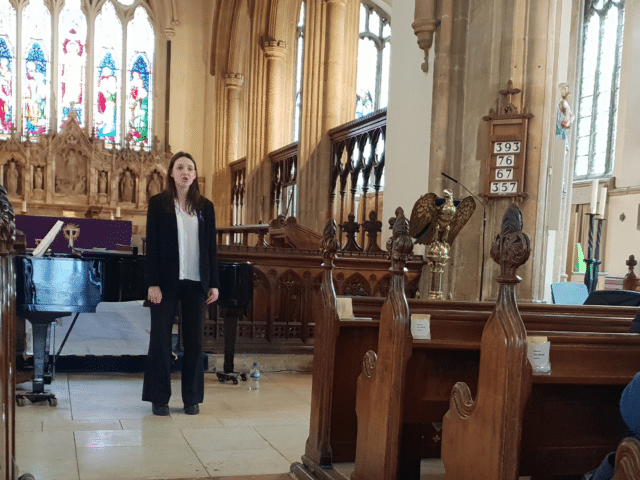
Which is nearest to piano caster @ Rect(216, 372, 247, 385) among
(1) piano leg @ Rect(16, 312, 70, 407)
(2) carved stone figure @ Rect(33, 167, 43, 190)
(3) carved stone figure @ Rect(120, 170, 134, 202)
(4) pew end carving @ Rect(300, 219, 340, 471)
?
(1) piano leg @ Rect(16, 312, 70, 407)

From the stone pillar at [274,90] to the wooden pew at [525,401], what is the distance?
441 inches

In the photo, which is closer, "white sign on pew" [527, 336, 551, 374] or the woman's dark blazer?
"white sign on pew" [527, 336, 551, 374]

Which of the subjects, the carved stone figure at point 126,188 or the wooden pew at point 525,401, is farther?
the carved stone figure at point 126,188

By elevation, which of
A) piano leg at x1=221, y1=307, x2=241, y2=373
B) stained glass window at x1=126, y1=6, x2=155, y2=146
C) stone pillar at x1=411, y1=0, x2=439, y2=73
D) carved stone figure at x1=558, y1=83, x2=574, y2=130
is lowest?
piano leg at x1=221, y1=307, x2=241, y2=373

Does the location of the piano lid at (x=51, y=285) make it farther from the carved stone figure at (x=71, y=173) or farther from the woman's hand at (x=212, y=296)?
the carved stone figure at (x=71, y=173)

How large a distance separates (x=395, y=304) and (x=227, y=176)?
1386cm

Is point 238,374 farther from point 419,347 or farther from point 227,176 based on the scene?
point 227,176

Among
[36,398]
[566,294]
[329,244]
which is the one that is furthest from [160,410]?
[566,294]

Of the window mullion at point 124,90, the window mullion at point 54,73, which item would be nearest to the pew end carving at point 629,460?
the window mullion at point 124,90

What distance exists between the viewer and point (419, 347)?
273 cm

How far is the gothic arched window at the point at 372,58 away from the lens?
17.6 meters

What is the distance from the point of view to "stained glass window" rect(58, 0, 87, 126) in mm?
16516

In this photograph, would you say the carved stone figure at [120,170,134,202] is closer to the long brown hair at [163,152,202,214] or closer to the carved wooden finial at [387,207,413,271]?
the long brown hair at [163,152,202,214]

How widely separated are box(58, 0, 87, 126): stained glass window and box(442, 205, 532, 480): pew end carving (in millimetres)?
15774
